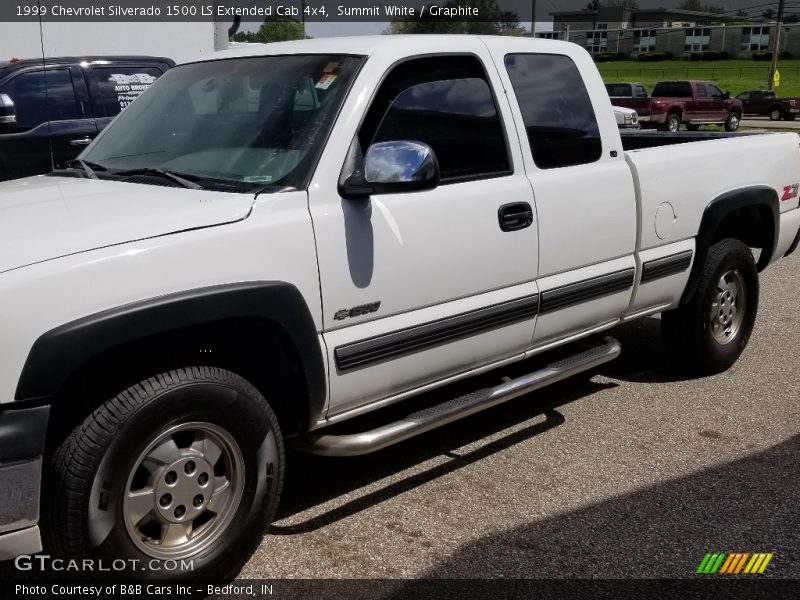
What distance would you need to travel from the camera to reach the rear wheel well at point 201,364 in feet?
9.52

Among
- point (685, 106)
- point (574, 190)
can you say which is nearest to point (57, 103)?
point (574, 190)

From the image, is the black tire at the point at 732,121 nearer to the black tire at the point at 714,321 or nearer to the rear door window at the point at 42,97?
the rear door window at the point at 42,97

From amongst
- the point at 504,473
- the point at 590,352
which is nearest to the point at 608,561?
the point at 504,473

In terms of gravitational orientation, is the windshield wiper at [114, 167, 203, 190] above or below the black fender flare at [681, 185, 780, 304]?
above

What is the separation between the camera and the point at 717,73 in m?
70.2

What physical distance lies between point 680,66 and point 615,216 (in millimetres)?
79223

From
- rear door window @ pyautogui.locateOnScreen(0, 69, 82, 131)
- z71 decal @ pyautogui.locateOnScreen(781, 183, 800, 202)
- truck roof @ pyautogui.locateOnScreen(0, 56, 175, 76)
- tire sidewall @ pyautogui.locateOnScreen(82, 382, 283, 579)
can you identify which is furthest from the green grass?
tire sidewall @ pyautogui.locateOnScreen(82, 382, 283, 579)

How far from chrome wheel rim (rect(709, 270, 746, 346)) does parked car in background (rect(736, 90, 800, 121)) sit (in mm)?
36982

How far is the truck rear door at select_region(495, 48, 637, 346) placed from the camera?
14.2ft

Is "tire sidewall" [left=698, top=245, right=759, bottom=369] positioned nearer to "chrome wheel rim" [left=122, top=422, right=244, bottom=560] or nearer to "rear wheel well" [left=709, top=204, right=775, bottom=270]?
"rear wheel well" [left=709, top=204, right=775, bottom=270]

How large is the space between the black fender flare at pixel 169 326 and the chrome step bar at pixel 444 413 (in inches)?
7.3

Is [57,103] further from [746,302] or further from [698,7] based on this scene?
[698,7]

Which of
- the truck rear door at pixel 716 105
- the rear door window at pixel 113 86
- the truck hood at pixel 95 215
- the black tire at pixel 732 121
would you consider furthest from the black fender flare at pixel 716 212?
the black tire at pixel 732 121

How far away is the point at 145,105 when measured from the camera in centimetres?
436
